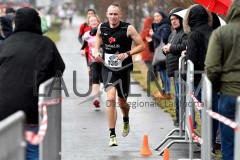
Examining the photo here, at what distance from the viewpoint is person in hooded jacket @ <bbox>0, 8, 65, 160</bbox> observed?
25.1 feet

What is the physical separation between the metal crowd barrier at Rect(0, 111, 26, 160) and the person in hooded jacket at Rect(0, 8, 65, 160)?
1.77 metres

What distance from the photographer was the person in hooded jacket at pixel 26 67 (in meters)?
7.66

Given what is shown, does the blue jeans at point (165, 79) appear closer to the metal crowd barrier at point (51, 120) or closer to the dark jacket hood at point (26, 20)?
the metal crowd barrier at point (51, 120)

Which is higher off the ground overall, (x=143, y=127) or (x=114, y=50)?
(x=114, y=50)

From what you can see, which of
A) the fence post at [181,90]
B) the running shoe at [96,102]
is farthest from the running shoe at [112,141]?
the running shoe at [96,102]

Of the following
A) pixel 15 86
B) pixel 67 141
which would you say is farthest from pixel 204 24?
pixel 15 86

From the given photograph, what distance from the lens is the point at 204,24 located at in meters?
10.8

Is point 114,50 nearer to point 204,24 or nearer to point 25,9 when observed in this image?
point 204,24

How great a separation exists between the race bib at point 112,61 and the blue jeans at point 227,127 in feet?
11.8

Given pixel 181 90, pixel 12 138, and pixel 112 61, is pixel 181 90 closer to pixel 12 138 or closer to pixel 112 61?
pixel 112 61

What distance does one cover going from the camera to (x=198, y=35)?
1059 cm

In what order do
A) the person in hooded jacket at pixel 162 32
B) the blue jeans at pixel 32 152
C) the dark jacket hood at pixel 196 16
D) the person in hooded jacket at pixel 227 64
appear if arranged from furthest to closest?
the person in hooded jacket at pixel 162 32 → the dark jacket hood at pixel 196 16 → the person in hooded jacket at pixel 227 64 → the blue jeans at pixel 32 152

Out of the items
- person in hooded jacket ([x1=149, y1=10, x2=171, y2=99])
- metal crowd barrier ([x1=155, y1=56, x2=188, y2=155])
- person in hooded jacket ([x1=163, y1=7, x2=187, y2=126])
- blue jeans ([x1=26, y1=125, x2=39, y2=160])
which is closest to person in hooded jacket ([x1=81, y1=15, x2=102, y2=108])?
person in hooded jacket ([x1=149, y1=10, x2=171, y2=99])

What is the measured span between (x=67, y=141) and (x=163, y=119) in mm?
2951
